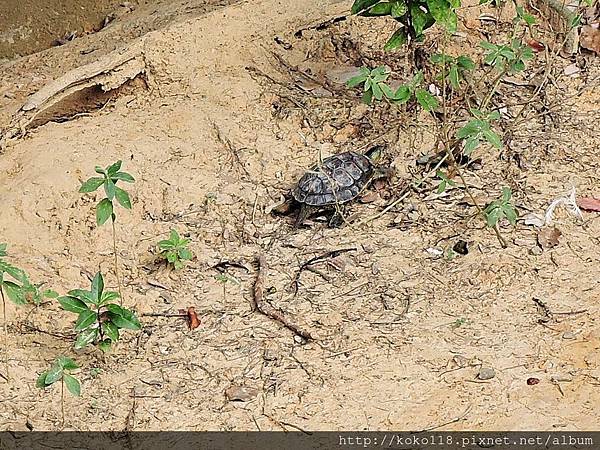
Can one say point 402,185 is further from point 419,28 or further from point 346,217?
point 419,28

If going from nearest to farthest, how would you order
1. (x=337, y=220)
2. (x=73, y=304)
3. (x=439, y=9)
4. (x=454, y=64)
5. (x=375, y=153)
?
(x=73, y=304) → (x=439, y=9) → (x=454, y=64) → (x=337, y=220) → (x=375, y=153)

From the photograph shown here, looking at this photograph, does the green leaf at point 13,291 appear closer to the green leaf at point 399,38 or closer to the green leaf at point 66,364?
the green leaf at point 66,364

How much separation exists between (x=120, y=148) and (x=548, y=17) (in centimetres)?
285

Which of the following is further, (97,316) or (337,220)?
(337,220)

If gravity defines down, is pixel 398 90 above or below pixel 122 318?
above

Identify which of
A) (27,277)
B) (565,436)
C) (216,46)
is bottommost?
(565,436)

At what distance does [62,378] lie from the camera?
3.52m

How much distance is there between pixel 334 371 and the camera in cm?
353

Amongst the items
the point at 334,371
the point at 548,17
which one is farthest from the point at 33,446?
the point at 548,17

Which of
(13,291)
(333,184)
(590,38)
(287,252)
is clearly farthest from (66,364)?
(590,38)

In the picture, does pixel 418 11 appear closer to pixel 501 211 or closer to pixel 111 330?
pixel 501 211

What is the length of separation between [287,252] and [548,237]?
129cm

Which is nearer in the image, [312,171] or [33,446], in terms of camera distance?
[33,446]

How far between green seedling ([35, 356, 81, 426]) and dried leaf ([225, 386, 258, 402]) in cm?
61
